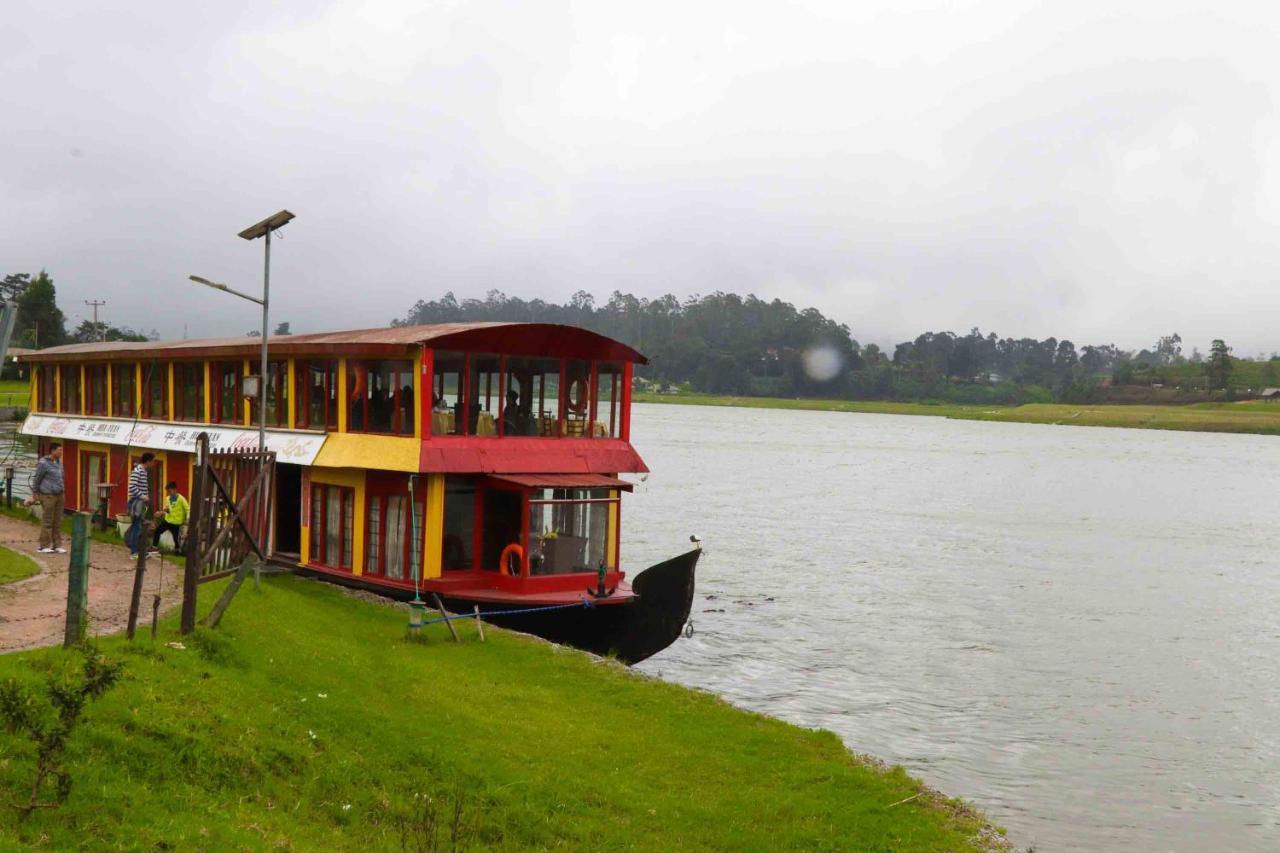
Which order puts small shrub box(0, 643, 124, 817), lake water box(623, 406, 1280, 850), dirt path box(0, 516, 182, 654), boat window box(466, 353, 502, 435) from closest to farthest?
1. small shrub box(0, 643, 124, 817)
2. dirt path box(0, 516, 182, 654)
3. lake water box(623, 406, 1280, 850)
4. boat window box(466, 353, 502, 435)

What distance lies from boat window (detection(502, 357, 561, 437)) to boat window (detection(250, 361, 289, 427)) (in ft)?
17.3

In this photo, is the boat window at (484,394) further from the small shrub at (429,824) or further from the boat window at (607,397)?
the small shrub at (429,824)

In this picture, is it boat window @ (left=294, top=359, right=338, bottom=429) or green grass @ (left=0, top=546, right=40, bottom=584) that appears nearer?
green grass @ (left=0, top=546, right=40, bottom=584)

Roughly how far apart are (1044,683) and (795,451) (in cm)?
6990

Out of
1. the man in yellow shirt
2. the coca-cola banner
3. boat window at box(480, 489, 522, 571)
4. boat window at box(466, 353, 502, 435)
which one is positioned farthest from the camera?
the coca-cola banner

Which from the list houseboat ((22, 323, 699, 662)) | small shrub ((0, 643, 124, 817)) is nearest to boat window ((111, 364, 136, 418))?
houseboat ((22, 323, 699, 662))

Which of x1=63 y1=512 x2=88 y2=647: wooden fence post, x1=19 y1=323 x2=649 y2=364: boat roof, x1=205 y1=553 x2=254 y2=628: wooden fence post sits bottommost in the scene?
x1=205 y1=553 x2=254 y2=628: wooden fence post

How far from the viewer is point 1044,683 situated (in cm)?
2492

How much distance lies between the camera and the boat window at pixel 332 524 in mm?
21594

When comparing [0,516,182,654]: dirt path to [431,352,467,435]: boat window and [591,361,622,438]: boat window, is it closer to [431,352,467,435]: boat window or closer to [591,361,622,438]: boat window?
[431,352,467,435]: boat window

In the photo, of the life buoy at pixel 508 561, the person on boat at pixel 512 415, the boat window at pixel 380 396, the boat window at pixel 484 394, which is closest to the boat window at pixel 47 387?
the boat window at pixel 380 396

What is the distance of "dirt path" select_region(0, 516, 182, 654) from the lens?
12969mm

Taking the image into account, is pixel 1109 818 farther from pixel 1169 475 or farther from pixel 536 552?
pixel 1169 475

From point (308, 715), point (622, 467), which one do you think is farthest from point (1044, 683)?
point (308, 715)
